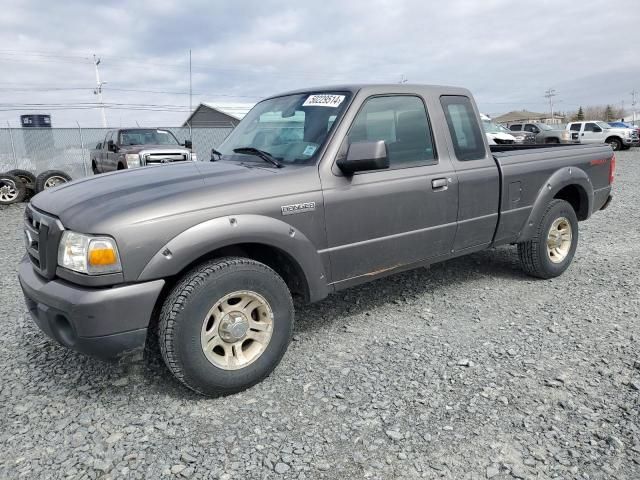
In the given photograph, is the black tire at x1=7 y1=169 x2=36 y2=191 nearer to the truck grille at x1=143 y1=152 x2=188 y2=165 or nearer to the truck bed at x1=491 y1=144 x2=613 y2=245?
the truck grille at x1=143 y1=152 x2=188 y2=165

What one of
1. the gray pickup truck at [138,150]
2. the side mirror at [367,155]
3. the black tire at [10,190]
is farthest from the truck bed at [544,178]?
the black tire at [10,190]

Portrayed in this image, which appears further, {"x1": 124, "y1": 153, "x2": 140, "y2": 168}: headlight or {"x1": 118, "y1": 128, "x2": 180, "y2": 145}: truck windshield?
{"x1": 118, "y1": 128, "x2": 180, "y2": 145}: truck windshield

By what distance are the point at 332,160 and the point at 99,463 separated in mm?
2173

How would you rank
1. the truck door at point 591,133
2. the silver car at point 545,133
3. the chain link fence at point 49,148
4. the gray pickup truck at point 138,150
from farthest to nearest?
the truck door at point 591,133 < the silver car at point 545,133 < the chain link fence at point 49,148 < the gray pickup truck at point 138,150

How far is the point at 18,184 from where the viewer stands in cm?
1151

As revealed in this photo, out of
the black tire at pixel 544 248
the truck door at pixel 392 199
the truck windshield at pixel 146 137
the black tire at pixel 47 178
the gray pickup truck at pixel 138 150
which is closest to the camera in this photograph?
the truck door at pixel 392 199

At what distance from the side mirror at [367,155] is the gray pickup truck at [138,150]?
8.96 meters

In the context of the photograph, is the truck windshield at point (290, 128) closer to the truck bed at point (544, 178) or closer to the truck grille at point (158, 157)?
the truck bed at point (544, 178)

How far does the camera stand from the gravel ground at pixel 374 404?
236 cm

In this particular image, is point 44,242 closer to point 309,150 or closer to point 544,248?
point 309,150

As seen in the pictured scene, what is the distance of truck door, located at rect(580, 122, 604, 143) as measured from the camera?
86.9 feet

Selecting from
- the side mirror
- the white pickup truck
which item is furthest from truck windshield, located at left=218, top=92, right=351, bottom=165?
the white pickup truck

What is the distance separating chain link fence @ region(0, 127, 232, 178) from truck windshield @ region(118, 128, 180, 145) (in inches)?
52.9

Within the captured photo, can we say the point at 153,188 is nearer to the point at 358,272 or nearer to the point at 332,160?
the point at 332,160
